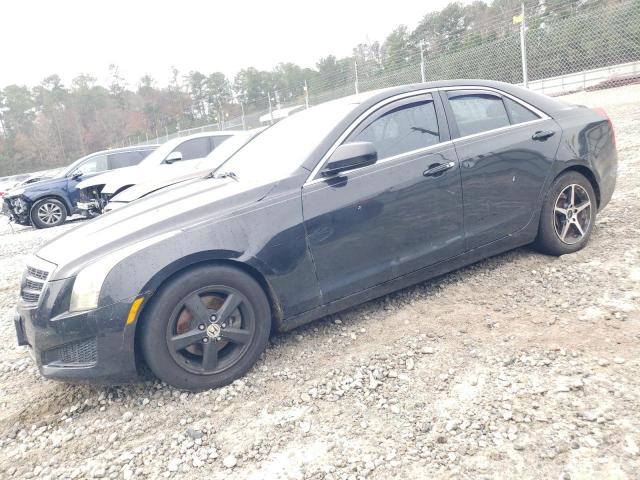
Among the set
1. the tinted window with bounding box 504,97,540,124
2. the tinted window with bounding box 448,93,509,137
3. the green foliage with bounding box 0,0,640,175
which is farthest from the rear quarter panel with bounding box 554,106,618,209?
the green foliage with bounding box 0,0,640,175

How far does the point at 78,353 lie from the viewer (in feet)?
8.26

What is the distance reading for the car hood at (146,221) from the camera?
260cm

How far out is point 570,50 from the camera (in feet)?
41.8

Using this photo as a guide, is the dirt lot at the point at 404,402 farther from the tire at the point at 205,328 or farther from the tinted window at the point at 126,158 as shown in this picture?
the tinted window at the point at 126,158

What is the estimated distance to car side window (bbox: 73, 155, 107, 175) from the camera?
11.0 meters

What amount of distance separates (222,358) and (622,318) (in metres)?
2.37

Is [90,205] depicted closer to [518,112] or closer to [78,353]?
[78,353]

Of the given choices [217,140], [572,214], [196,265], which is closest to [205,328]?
[196,265]

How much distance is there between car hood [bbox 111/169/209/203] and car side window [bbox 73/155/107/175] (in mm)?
3865

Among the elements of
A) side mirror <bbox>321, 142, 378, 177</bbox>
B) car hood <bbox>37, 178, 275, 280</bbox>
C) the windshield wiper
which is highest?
side mirror <bbox>321, 142, 378, 177</bbox>

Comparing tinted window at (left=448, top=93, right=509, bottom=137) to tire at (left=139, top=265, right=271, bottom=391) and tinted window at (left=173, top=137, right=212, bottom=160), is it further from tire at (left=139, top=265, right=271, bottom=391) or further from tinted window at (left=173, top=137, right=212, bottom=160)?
tinted window at (left=173, top=137, right=212, bottom=160)

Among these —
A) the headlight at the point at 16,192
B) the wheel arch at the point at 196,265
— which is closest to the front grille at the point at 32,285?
the wheel arch at the point at 196,265

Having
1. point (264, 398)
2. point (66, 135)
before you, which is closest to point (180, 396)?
point (264, 398)

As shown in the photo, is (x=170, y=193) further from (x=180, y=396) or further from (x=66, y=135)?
(x=66, y=135)
